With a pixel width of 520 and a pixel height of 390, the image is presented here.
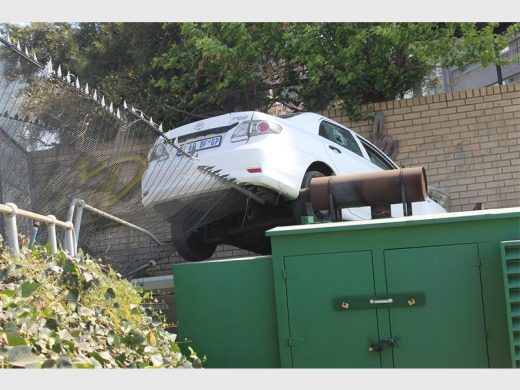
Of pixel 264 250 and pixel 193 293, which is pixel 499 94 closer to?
pixel 264 250

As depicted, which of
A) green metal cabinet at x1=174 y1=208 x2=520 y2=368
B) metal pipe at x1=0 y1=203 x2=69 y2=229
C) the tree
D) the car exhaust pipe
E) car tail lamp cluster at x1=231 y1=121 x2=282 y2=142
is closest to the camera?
metal pipe at x1=0 y1=203 x2=69 y2=229

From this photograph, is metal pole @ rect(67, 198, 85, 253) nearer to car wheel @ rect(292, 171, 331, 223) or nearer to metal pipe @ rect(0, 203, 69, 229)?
metal pipe @ rect(0, 203, 69, 229)

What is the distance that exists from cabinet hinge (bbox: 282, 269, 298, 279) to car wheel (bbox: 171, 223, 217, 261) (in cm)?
211

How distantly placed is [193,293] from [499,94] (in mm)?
6116

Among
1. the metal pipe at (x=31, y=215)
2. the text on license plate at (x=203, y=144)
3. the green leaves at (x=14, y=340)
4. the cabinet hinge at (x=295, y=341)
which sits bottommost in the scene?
the cabinet hinge at (x=295, y=341)

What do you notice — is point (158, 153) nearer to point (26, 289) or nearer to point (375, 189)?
point (375, 189)

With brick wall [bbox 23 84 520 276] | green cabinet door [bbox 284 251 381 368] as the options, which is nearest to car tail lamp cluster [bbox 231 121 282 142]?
green cabinet door [bbox 284 251 381 368]

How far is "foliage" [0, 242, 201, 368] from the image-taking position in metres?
3.28

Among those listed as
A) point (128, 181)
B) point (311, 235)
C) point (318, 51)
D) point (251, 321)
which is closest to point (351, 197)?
point (311, 235)

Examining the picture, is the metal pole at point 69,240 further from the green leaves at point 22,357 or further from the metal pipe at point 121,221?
the green leaves at point 22,357

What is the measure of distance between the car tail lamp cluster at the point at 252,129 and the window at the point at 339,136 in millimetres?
1020

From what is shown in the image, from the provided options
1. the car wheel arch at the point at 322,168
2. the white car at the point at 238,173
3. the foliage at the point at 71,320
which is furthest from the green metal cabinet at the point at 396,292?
the car wheel arch at the point at 322,168

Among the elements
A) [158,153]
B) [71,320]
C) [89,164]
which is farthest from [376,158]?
[71,320]

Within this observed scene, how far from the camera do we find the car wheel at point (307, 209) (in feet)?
21.7
